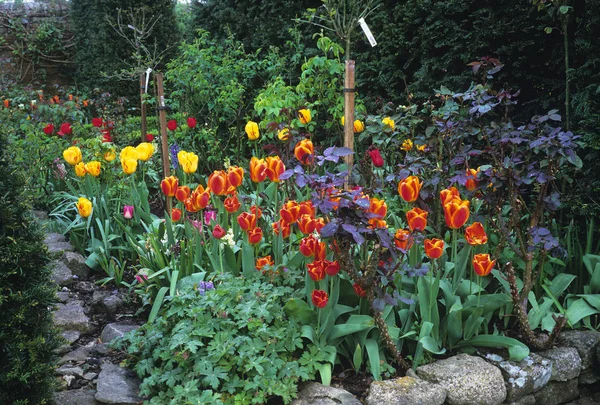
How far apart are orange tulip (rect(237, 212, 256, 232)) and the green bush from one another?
35.5 inches

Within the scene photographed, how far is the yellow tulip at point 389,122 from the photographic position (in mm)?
3713

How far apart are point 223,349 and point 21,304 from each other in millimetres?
771

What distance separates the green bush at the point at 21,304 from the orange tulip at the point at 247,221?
90cm

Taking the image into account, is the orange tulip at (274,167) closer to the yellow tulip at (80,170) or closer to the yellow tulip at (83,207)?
the yellow tulip at (83,207)

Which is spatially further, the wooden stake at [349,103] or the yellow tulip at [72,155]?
the yellow tulip at [72,155]

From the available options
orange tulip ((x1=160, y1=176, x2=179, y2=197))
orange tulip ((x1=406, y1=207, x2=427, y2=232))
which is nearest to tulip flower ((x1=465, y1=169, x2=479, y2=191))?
orange tulip ((x1=406, y1=207, x2=427, y2=232))

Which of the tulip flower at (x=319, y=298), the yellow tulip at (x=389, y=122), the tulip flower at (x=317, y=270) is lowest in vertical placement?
the tulip flower at (x=319, y=298)

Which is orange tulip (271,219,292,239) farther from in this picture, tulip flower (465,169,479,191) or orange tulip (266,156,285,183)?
tulip flower (465,169,479,191)

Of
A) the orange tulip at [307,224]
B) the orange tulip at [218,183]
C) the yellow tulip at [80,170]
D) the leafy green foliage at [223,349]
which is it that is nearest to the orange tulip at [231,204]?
the orange tulip at [218,183]

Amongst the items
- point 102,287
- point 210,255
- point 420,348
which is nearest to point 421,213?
point 420,348

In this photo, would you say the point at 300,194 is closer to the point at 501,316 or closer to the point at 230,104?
the point at 501,316

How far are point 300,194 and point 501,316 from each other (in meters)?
1.46

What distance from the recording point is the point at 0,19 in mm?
10727

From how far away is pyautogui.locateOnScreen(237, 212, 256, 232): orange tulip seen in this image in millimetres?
A: 2801
